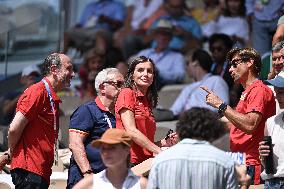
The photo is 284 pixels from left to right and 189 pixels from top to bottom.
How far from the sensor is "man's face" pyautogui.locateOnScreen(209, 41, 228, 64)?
1477 cm

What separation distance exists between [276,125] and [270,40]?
17.3 feet

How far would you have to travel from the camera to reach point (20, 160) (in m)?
A: 10.4

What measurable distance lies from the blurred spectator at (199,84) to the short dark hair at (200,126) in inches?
219

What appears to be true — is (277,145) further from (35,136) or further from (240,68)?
(35,136)

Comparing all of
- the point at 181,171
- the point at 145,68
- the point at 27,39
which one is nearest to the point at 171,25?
the point at 27,39

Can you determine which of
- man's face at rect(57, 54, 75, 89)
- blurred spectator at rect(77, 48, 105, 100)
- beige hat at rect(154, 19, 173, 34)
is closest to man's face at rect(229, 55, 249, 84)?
man's face at rect(57, 54, 75, 89)

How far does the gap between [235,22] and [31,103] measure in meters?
6.50

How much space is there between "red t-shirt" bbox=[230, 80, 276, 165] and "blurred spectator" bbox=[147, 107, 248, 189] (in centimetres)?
175

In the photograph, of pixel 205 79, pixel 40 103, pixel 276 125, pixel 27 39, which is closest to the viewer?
pixel 276 125

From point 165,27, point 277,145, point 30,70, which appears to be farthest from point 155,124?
point 165,27

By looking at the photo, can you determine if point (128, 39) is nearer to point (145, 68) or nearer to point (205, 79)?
point (205, 79)

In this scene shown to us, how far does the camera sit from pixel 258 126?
33.5 feet

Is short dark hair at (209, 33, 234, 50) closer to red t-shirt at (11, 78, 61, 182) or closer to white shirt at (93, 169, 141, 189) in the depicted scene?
red t-shirt at (11, 78, 61, 182)

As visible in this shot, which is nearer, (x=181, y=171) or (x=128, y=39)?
(x=181, y=171)
